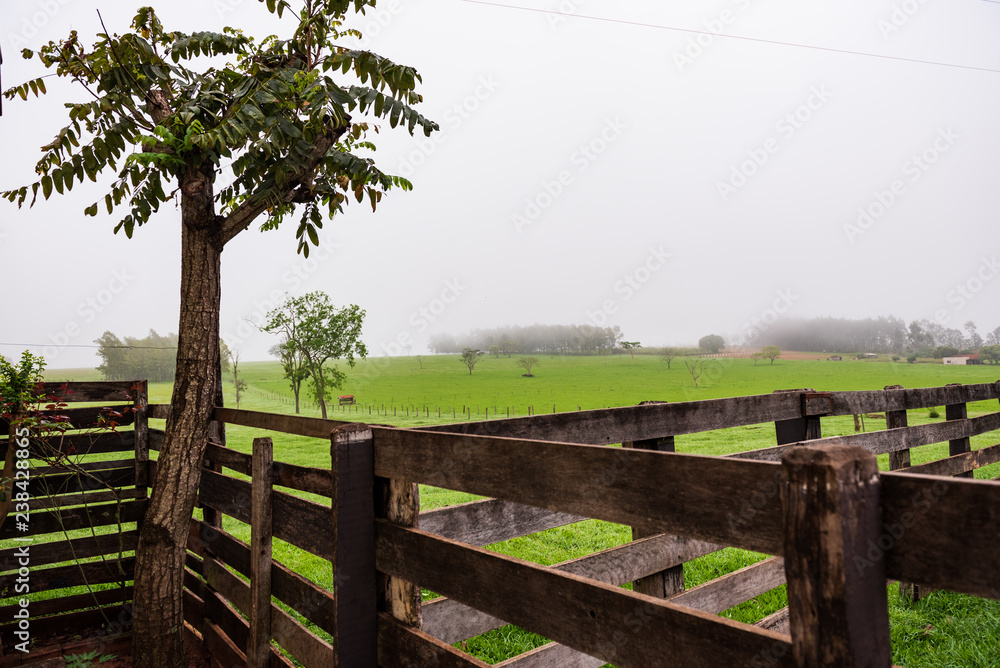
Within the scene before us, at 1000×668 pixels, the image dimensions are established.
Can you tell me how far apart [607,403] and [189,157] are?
211 ft

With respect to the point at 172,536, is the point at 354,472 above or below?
above

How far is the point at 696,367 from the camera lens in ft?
290

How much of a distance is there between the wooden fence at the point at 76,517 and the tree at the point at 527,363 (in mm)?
79823

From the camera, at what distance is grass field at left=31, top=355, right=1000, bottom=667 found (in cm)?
415

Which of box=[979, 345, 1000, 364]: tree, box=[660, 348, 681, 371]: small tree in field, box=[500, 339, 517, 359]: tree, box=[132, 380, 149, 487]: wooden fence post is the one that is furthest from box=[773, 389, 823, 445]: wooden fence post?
box=[500, 339, 517, 359]: tree

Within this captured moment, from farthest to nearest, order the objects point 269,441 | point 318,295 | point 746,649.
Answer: point 318,295
point 269,441
point 746,649

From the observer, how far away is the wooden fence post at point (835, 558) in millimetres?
946

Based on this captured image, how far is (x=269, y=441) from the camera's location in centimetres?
292

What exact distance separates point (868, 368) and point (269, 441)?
99.6m

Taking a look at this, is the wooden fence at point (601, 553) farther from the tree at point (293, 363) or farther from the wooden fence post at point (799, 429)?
the tree at point (293, 363)

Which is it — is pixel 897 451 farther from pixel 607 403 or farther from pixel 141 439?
pixel 607 403

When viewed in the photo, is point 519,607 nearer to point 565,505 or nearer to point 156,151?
point 565,505

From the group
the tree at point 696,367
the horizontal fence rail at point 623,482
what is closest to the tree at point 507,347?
the tree at point 696,367

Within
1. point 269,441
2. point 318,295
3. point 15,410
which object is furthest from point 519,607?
point 318,295
